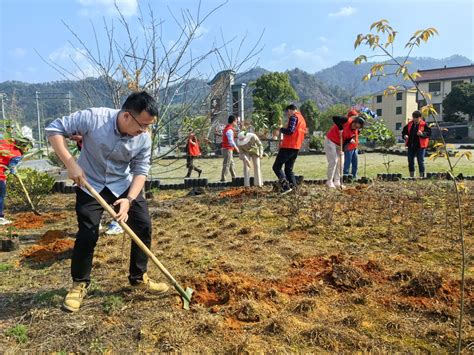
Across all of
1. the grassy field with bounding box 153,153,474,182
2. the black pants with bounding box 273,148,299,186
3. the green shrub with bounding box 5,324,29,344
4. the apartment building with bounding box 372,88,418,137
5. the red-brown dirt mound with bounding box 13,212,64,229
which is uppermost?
the apartment building with bounding box 372,88,418,137

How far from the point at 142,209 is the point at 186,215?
3265mm

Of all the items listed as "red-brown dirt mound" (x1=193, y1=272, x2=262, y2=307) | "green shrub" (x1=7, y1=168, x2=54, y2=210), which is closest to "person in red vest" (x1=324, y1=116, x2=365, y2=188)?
"red-brown dirt mound" (x1=193, y1=272, x2=262, y2=307)

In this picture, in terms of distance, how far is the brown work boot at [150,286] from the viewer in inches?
125

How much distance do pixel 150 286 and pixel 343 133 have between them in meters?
6.13

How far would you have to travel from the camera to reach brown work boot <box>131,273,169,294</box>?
10.4ft

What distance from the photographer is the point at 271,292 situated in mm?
3109

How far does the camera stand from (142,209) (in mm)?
3145

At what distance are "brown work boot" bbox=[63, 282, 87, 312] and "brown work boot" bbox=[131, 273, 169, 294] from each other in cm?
41

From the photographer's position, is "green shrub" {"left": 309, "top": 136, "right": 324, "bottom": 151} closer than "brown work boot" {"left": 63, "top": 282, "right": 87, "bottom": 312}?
No

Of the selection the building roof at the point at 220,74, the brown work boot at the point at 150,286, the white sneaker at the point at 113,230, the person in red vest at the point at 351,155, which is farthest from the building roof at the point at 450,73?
the brown work boot at the point at 150,286

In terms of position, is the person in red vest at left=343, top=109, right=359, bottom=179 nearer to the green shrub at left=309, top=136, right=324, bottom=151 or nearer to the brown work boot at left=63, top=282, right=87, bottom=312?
the brown work boot at left=63, top=282, right=87, bottom=312

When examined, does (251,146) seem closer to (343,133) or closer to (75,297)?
(343,133)

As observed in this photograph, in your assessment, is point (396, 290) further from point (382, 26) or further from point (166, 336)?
point (382, 26)

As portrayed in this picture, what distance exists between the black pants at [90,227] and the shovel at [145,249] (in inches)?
6.2
